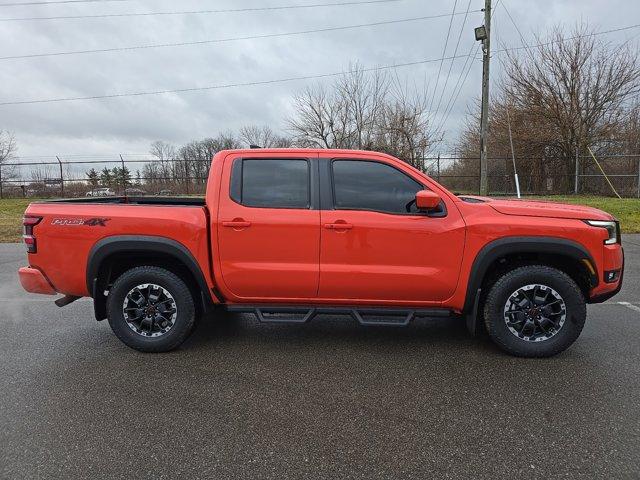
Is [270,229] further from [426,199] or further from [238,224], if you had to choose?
[426,199]

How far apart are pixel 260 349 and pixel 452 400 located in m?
1.77

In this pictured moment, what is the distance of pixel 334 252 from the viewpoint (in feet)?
12.2

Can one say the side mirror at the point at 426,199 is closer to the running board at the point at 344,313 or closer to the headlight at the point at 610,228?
the running board at the point at 344,313

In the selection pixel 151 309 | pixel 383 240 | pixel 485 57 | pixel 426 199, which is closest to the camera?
pixel 426 199

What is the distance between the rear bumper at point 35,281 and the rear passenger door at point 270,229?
1.67 m

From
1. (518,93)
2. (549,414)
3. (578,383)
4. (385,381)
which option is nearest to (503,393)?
(549,414)

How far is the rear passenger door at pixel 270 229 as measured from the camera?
12.2ft

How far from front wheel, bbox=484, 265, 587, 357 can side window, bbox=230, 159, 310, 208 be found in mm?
1854

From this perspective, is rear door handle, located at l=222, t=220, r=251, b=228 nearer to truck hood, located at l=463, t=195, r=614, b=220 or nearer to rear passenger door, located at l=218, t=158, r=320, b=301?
rear passenger door, located at l=218, t=158, r=320, b=301

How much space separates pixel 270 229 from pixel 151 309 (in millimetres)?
1325

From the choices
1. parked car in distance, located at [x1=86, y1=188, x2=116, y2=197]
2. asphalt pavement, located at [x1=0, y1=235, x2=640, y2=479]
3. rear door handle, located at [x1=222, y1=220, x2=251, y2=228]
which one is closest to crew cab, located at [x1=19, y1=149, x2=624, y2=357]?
rear door handle, located at [x1=222, y1=220, x2=251, y2=228]

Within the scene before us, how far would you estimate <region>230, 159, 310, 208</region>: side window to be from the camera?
3819 mm

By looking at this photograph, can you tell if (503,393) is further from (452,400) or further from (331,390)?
(331,390)

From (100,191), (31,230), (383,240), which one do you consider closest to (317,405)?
(383,240)
